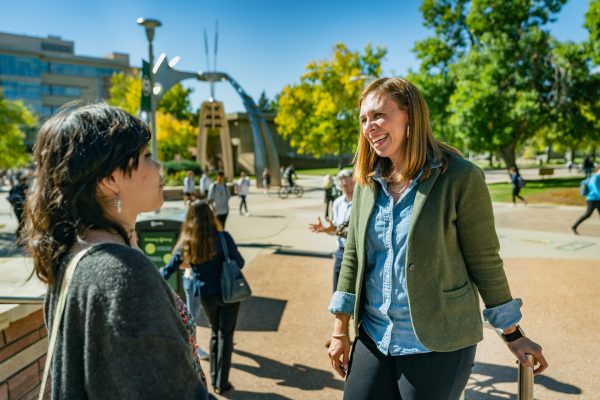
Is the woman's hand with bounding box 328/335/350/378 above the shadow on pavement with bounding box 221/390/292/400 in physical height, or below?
above

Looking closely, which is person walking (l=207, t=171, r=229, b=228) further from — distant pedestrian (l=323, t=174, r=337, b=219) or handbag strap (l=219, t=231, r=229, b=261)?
handbag strap (l=219, t=231, r=229, b=261)

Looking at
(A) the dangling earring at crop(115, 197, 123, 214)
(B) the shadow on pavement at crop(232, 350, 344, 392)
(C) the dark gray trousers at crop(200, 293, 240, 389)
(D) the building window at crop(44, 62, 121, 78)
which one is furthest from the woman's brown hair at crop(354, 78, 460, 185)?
(D) the building window at crop(44, 62, 121, 78)

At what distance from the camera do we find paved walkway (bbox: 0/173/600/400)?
392 cm

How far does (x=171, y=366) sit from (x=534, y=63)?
27.8 m

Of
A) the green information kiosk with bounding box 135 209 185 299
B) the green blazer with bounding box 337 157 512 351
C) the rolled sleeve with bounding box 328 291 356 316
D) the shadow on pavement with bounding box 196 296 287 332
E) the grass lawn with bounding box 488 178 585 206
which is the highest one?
the green blazer with bounding box 337 157 512 351

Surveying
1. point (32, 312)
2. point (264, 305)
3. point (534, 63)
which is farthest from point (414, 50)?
point (32, 312)

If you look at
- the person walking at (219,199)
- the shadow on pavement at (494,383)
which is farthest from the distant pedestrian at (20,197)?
the person walking at (219,199)

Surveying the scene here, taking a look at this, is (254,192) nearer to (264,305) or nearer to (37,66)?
(264,305)

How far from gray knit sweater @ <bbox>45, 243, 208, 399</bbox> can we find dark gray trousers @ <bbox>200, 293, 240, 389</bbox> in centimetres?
294

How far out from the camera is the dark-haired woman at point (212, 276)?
392 centimetres

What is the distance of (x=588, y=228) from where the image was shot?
11633 millimetres

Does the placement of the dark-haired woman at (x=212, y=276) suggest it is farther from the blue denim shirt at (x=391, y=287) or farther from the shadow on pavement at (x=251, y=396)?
the blue denim shirt at (x=391, y=287)

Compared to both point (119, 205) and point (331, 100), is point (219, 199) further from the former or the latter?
point (331, 100)

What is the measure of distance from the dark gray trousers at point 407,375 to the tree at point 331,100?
26.6 meters
